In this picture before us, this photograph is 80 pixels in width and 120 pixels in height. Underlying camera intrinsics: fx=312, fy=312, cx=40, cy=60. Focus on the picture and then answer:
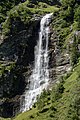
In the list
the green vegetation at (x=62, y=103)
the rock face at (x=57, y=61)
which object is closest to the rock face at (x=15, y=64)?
the rock face at (x=57, y=61)

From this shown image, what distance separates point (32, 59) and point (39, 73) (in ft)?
30.2

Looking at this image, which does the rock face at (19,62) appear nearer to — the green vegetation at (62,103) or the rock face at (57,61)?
the rock face at (57,61)

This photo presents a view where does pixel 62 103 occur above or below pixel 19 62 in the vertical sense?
below

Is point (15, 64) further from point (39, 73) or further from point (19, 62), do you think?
point (39, 73)

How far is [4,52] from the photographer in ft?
403

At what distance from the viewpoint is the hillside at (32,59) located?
279ft

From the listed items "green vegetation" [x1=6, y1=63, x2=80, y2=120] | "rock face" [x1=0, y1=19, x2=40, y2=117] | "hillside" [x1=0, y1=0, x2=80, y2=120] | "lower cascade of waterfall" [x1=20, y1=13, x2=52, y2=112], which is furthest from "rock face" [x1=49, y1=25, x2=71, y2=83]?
"rock face" [x1=0, y1=19, x2=40, y2=117]

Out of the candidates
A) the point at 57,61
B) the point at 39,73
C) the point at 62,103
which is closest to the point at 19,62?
the point at 39,73

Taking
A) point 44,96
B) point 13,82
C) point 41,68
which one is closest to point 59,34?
point 41,68

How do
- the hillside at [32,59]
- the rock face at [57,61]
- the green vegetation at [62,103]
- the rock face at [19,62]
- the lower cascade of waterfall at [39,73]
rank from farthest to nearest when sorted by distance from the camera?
1. the rock face at [19,62]
2. the rock face at [57,61]
3. the lower cascade of waterfall at [39,73]
4. the hillside at [32,59]
5. the green vegetation at [62,103]

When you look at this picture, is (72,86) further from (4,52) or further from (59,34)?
(4,52)

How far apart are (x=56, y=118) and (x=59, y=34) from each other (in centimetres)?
5167

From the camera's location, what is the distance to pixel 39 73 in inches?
4257

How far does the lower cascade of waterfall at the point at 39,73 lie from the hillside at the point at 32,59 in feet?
6.02
